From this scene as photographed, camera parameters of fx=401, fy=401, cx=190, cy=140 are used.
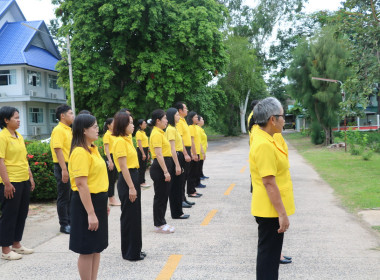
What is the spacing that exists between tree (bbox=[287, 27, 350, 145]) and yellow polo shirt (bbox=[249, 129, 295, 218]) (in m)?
23.5

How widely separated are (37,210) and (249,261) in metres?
5.29

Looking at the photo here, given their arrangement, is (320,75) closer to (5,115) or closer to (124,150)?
(124,150)

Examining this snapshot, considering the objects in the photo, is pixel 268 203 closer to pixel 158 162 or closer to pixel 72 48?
pixel 158 162

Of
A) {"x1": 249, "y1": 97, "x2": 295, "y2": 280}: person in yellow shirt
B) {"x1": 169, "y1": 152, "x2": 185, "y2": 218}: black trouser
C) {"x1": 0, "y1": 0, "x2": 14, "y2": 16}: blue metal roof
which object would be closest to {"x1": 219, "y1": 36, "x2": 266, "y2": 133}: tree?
{"x1": 0, "y1": 0, "x2": 14, "y2": 16}: blue metal roof

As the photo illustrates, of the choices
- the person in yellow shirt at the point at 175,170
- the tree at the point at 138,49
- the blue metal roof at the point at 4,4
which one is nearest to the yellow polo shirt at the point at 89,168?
the person in yellow shirt at the point at 175,170

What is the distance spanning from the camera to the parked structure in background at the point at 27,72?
34469mm

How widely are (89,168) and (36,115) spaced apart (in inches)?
1423

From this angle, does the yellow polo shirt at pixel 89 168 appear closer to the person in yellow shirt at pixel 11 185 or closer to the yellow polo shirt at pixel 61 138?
the person in yellow shirt at pixel 11 185

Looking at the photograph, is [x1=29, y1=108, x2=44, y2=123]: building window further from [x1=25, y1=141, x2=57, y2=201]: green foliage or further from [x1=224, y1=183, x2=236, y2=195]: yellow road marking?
[x1=224, y1=183, x2=236, y2=195]: yellow road marking

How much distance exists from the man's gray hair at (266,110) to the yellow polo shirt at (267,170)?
0.32 feet

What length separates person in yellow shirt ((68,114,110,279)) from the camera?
367cm

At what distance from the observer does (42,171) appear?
29.2ft

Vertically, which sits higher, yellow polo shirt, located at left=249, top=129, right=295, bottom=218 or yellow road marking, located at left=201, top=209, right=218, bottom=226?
yellow polo shirt, located at left=249, top=129, right=295, bottom=218

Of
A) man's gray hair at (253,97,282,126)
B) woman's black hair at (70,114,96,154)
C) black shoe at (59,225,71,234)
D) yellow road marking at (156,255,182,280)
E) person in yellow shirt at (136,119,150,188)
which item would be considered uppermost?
man's gray hair at (253,97,282,126)
